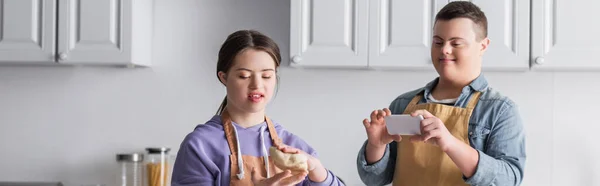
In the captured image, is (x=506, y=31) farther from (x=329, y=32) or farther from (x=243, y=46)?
(x=243, y=46)

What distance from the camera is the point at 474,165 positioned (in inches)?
72.9

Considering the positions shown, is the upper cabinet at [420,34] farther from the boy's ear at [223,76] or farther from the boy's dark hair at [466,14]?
the boy's ear at [223,76]

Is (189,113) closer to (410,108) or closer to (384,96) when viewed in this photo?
(384,96)

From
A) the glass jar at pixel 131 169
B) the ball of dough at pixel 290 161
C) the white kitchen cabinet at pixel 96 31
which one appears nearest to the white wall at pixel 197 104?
the glass jar at pixel 131 169

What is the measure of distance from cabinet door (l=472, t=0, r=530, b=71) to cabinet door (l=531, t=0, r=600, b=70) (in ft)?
0.12

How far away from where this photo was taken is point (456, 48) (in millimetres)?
1948

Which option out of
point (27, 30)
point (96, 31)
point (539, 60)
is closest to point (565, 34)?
point (539, 60)

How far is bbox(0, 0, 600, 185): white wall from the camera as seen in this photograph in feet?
10.6

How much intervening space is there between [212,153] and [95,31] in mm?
1374

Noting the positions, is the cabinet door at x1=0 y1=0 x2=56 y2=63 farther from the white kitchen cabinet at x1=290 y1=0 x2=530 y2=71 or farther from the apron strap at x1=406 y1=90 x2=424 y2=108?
the apron strap at x1=406 y1=90 x2=424 y2=108

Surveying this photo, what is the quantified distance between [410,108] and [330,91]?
118 centimetres

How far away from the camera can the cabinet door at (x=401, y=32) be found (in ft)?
9.49

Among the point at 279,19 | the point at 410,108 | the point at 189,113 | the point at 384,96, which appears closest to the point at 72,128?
the point at 189,113

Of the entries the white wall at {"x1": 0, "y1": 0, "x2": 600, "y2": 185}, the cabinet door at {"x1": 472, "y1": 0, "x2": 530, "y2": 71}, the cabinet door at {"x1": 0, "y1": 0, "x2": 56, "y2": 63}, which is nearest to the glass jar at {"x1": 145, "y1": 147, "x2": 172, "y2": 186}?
the white wall at {"x1": 0, "y1": 0, "x2": 600, "y2": 185}
